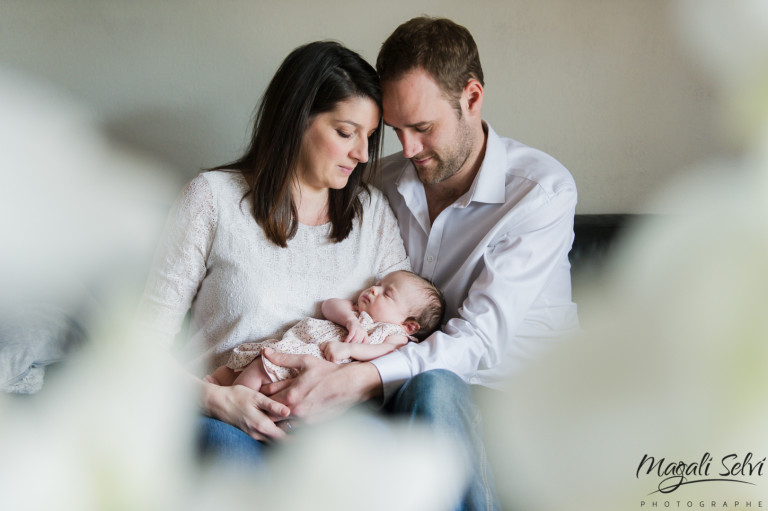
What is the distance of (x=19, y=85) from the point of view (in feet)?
0.77

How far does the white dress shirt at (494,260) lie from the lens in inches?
50.2

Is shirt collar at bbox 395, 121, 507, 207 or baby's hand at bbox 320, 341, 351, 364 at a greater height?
shirt collar at bbox 395, 121, 507, 207

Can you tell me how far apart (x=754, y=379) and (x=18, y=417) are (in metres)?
0.17

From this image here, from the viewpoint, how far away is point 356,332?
4.05ft

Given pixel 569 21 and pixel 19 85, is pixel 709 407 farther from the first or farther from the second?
pixel 569 21

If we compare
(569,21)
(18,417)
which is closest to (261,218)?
(569,21)

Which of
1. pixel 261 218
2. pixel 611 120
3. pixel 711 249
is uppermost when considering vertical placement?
pixel 711 249

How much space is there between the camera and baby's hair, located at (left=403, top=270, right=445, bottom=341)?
1.34 metres

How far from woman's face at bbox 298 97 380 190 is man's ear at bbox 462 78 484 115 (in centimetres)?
21

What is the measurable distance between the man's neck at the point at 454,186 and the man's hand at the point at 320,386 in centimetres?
48

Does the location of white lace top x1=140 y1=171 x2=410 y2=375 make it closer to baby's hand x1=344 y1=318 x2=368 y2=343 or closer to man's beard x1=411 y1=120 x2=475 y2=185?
baby's hand x1=344 y1=318 x2=368 y2=343
